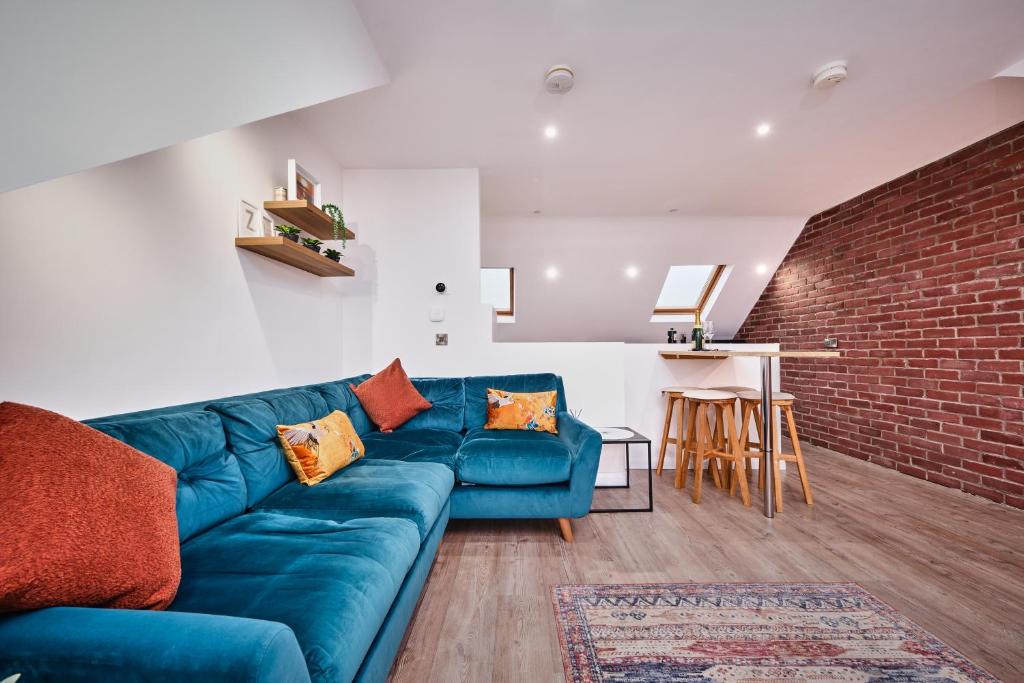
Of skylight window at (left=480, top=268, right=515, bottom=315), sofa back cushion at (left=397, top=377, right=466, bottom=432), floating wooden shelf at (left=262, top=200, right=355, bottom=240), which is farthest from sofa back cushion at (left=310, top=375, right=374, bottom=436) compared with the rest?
skylight window at (left=480, top=268, right=515, bottom=315)

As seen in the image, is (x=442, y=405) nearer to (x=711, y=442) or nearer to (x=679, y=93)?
(x=711, y=442)

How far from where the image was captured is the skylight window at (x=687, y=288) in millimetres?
5411

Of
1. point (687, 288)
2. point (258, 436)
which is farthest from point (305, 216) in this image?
point (687, 288)

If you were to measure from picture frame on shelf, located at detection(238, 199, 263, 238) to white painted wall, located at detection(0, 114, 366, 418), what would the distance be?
4 cm

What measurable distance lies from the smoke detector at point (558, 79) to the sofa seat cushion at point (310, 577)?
2304 mm

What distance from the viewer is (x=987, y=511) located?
2553 millimetres

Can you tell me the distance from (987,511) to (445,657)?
11.3ft

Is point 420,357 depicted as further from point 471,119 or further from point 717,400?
point 717,400

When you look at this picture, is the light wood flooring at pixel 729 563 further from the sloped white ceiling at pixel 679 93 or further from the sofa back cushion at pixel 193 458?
the sloped white ceiling at pixel 679 93

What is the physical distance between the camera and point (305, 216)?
2.43 meters

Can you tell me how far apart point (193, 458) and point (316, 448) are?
0.51 metres

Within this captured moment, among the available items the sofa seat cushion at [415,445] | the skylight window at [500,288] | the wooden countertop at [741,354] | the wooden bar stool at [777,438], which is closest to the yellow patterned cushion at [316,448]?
the sofa seat cushion at [415,445]

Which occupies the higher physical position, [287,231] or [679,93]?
[679,93]

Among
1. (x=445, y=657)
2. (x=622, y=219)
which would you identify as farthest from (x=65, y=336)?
(x=622, y=219)
